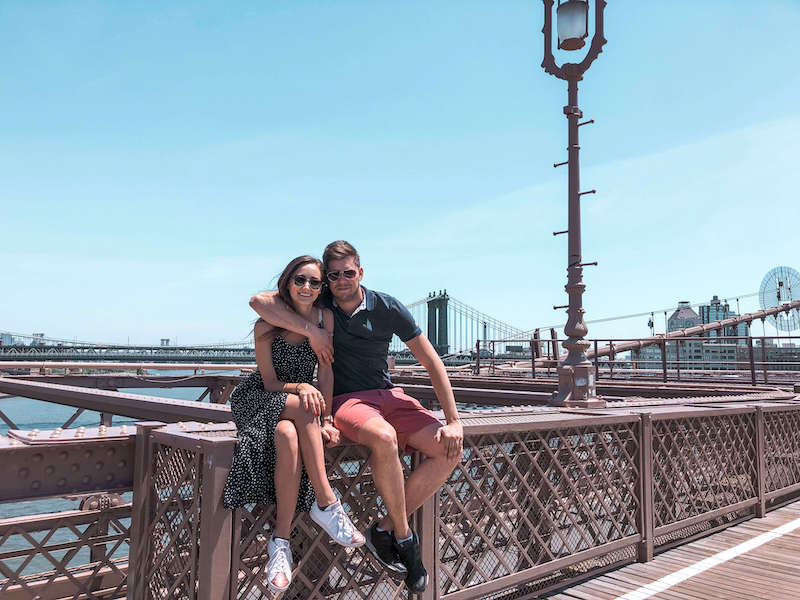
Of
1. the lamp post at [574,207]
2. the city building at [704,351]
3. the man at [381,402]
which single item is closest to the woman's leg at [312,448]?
the man at [381,402]

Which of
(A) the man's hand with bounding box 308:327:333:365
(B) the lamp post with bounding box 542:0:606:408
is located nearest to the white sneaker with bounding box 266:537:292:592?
(A) the man's hand with bounding box 308:327:333:365

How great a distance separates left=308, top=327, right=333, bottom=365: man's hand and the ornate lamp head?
5.58 m

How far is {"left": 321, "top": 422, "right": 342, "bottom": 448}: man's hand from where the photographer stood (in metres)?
2.69

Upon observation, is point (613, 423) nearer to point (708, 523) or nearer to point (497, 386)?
point (708, 523)

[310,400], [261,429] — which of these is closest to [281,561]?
[261,429]

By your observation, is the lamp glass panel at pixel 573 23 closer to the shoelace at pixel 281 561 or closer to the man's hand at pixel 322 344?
the man's hand at pixel 322 344

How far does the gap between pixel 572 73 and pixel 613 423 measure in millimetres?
4480

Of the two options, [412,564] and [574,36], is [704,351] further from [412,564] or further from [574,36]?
[412,564]

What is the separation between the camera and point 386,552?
2863mm

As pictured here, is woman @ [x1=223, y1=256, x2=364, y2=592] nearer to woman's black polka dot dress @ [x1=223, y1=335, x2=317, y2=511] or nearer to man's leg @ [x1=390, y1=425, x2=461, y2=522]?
woman's black polka dot dress @ [x1=223, y1=335, x2=317, y2=511]

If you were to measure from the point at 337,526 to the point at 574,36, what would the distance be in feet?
20.6

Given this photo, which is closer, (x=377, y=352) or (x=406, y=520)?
(x=406, y=520)

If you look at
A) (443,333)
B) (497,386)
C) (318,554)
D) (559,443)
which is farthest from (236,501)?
(443,333)

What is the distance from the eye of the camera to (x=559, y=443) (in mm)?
4016
